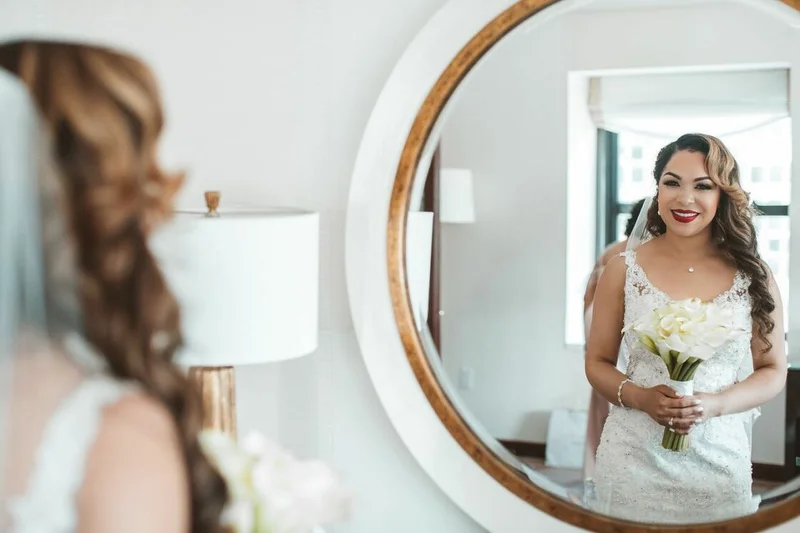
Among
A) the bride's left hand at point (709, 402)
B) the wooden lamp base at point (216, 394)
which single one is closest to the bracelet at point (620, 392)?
the bride's left hand at point (709, 402)

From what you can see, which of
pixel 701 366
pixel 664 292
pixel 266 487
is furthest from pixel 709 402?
pixel 266 487

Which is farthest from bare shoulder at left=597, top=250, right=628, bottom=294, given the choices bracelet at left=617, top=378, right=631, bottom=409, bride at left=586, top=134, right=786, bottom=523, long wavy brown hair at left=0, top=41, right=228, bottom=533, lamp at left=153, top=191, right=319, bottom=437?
long wavy brown hair at left=0, top=41, right=228, bottom=533

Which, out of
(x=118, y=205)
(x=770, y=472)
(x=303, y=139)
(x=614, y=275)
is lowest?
(x=770, y=472)

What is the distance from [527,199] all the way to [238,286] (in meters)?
0.57

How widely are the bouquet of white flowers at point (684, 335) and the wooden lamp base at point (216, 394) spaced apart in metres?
0.79

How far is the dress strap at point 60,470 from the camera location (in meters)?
0.98

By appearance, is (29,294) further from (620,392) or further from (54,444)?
(620,392)

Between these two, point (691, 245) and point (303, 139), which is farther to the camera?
point (303, 139)

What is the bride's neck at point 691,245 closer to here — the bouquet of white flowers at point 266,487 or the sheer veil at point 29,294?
the bouquet of white flowers at point 266,487

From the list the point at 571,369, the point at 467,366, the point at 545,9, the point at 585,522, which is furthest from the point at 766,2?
the point at 585,522

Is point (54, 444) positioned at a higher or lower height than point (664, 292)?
lower

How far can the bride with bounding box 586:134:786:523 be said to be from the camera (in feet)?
5.07

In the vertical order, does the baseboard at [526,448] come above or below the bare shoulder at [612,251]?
below

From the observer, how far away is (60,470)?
979 millimetres
